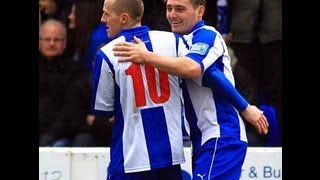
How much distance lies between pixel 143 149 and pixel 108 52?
2.33 feet

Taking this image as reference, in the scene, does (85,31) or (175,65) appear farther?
(85,31)

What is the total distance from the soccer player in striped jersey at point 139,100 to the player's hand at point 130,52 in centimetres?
5

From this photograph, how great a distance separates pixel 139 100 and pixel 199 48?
0.55 meters

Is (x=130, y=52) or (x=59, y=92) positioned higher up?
(x=130, y=52)

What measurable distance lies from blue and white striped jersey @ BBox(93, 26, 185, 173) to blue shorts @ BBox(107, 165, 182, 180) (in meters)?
0.06

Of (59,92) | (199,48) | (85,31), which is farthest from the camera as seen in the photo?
(85,31)

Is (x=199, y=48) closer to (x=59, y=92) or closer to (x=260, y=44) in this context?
(x=260, y=44)

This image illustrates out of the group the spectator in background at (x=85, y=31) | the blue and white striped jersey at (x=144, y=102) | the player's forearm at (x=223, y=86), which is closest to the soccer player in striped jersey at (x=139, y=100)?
the blue and white striped jersey at (x=144, y=102)

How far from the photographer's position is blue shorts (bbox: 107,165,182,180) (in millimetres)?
7625

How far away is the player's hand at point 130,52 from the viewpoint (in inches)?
293

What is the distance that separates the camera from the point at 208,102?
24.9ft

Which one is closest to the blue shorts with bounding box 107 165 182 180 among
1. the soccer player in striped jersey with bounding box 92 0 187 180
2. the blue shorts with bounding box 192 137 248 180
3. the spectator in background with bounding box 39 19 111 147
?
the soccer player in striped jersey with bounding box 92 0 187 180

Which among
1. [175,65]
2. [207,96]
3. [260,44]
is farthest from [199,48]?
[260,44]
